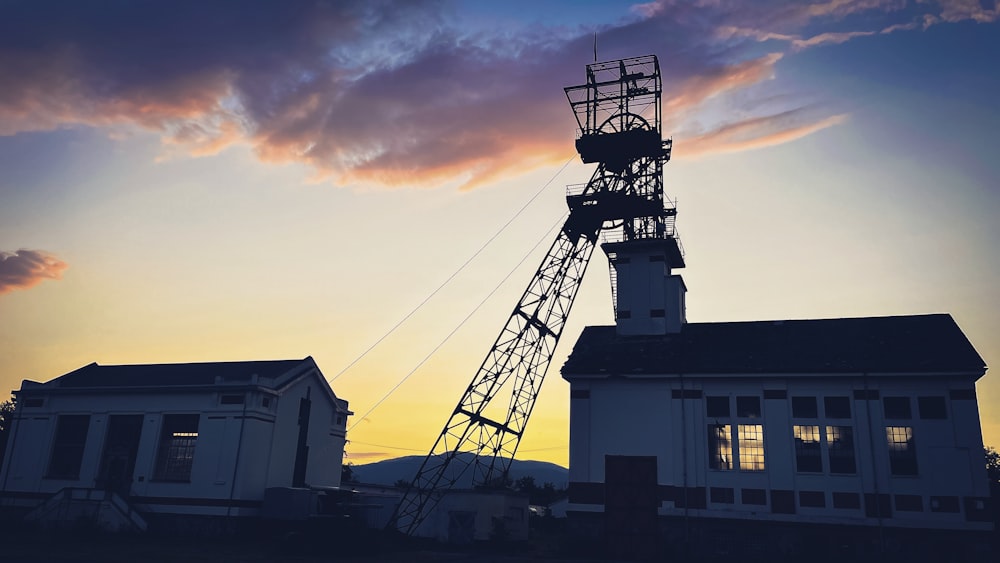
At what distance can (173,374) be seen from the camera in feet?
128

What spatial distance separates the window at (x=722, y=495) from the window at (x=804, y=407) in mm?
4404

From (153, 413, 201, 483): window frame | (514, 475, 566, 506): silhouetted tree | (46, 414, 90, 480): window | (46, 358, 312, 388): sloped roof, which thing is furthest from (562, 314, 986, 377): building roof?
(46, 414, 90, 480): window

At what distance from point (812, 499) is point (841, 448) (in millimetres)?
2505

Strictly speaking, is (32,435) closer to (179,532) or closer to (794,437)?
(179,532)

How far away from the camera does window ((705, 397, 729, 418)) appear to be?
30141 millimetres

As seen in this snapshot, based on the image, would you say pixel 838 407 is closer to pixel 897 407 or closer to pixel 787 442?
pixel 897 407

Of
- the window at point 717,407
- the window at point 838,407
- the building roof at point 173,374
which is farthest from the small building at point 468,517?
the window at point 838,407

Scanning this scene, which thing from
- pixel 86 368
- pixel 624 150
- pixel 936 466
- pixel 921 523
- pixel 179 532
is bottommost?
pixel 179 532

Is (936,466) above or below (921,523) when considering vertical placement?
above

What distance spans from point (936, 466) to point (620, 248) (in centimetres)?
1746

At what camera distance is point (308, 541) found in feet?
90.2

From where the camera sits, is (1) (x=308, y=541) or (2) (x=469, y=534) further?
(2) (x=469, y=534)

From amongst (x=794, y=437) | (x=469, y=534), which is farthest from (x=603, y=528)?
(x=794, y=437)

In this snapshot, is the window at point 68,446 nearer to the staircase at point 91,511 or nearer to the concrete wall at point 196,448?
the concrete wall at point 196,448
